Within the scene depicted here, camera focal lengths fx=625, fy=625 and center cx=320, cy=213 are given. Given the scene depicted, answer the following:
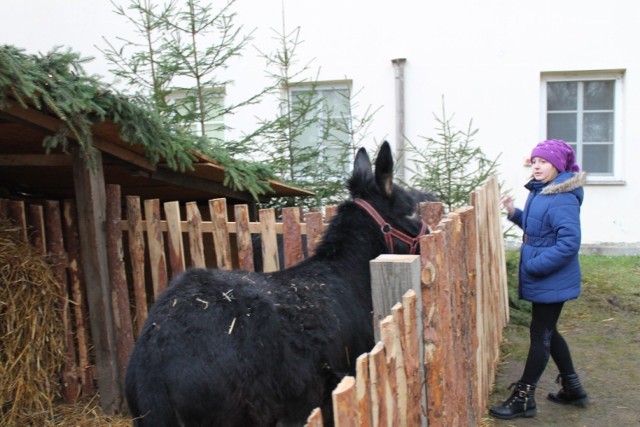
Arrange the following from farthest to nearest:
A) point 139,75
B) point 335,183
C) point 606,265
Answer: point 606,265 < point 139,75 < point 335,183

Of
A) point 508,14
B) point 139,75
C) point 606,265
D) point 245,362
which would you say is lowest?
point 606,265

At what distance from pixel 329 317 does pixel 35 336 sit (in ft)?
8.79

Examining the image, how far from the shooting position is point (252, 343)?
10.3ft

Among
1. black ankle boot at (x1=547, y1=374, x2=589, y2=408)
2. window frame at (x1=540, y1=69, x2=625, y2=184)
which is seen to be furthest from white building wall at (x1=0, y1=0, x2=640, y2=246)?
black ankle boot at (x1=547, y1=374, x2=589, y2=408)

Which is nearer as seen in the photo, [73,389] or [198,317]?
[198,317]

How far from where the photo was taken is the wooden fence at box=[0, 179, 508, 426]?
3.02 meters

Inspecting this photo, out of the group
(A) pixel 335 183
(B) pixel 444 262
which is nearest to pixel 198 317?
(B) pixel 444 262

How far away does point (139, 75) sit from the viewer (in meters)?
8.44

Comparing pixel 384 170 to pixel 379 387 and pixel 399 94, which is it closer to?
pixel 379 387

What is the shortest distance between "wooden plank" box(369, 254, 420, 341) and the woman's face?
2.03 meters

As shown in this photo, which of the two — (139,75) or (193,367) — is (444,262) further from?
(139,75)

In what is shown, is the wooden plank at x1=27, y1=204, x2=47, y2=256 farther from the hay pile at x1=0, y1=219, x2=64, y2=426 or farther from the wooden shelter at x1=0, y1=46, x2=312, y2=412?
the wooden shelter at x1=0, y1=46, x2=312, y2=412

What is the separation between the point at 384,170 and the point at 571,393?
2.59m

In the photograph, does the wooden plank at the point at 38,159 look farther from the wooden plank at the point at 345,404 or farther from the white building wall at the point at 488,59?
the white building wall at the point at 488,59
